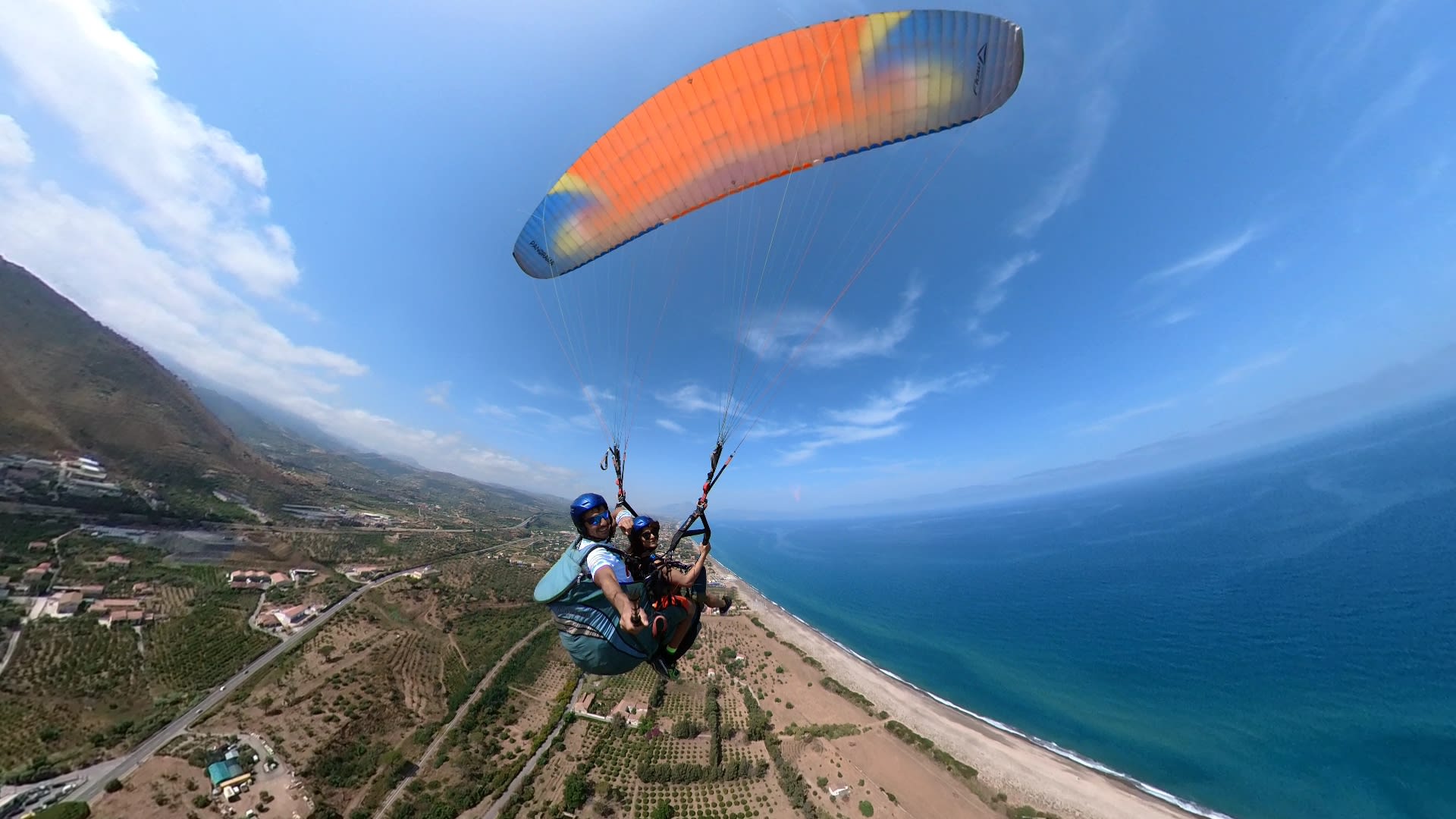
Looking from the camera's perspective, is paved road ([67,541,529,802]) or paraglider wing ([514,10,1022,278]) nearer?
paraglider wing ([514,10,1022,278])

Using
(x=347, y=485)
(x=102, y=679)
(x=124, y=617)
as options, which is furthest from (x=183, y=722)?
(x=347, y=485)

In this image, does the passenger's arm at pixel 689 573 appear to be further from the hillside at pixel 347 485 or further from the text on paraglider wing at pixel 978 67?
the hillside at pixel 347 485

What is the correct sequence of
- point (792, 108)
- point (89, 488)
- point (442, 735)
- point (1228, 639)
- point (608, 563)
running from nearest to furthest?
point (608, 563) < point (792, 108) < point (442, 735) < point (1228, 639) < point (89, 488)

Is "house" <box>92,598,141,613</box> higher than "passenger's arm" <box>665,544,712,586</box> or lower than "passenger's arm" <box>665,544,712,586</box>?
lower

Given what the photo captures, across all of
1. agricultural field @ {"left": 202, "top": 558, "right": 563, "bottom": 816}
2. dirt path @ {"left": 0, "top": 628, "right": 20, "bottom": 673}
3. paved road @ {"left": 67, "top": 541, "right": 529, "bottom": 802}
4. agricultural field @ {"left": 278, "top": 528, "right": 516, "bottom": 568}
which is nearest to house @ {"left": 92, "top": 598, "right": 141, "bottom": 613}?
dirt path @ {"left": 0, "top": 628, "right": 20, "bottom": 673}

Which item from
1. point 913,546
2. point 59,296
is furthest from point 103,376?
point 913,546

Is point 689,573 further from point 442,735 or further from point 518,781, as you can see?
point 442,735

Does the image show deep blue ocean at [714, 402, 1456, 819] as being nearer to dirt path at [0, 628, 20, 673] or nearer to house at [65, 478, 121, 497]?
dirt path at [0, 628, 20, 673]
